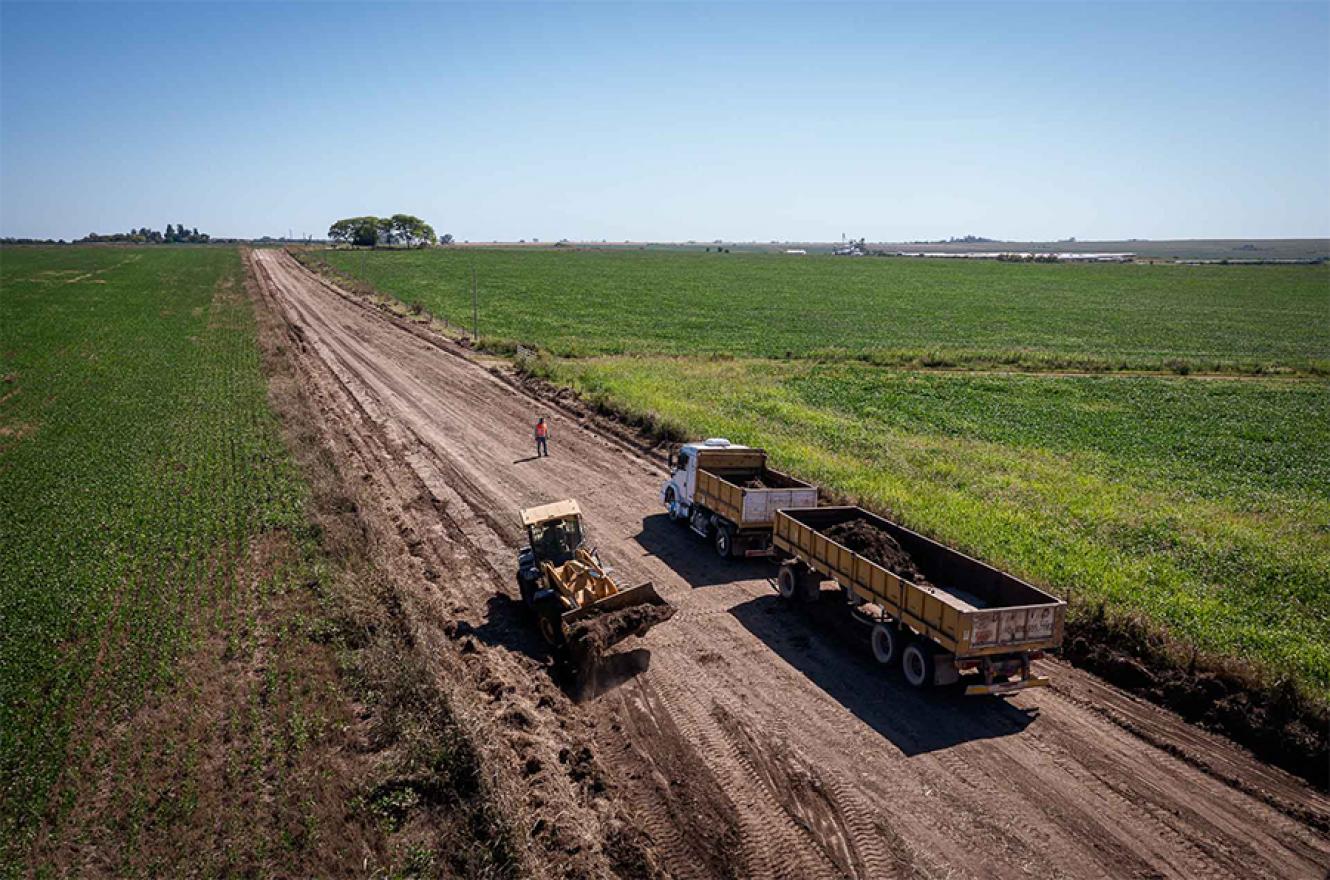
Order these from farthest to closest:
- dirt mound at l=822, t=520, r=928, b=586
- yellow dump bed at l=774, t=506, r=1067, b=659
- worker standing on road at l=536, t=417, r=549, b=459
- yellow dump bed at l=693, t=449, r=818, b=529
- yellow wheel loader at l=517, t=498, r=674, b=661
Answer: worker standing on road at l=536, t=417, r=549, b=459
yellow dump bed at l=693, t=449, r=818, b=529
dirt mound at l=822, t=520, r=928, b=586
yellow wheel loader at l=517, t=498, r=674, b=661
yellow dump bed at l=774, t=506, r=1067, b=659

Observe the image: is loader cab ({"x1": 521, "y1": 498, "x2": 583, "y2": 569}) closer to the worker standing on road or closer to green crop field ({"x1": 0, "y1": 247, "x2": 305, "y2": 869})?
green crop field ({"x1": 0, "y1": 247, "x2": 305, "y2": 869})

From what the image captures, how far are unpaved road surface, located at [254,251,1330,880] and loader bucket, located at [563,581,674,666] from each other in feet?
2.54

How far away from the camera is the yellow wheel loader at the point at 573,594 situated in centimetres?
1401

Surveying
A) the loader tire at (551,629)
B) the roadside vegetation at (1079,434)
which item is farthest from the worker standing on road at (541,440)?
the loader tire at (551,629)

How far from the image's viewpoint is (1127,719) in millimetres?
13070

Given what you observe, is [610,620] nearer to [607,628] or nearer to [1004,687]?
[607,628]

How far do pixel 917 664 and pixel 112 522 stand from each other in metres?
20.7

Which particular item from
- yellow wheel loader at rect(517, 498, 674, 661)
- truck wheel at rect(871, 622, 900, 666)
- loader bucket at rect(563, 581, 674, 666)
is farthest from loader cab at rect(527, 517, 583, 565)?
truck wheel at rect(871, 622, 900, 666)

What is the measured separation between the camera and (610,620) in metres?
14.1

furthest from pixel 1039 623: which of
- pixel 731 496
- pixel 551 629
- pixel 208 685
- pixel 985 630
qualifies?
pixel 208 685

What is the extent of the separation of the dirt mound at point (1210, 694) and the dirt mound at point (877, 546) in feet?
10.7

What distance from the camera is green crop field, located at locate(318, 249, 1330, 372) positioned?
51281 millimetres

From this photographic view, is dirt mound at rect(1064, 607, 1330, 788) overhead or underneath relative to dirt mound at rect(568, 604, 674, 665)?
underneath

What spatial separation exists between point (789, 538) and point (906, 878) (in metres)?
8.35
